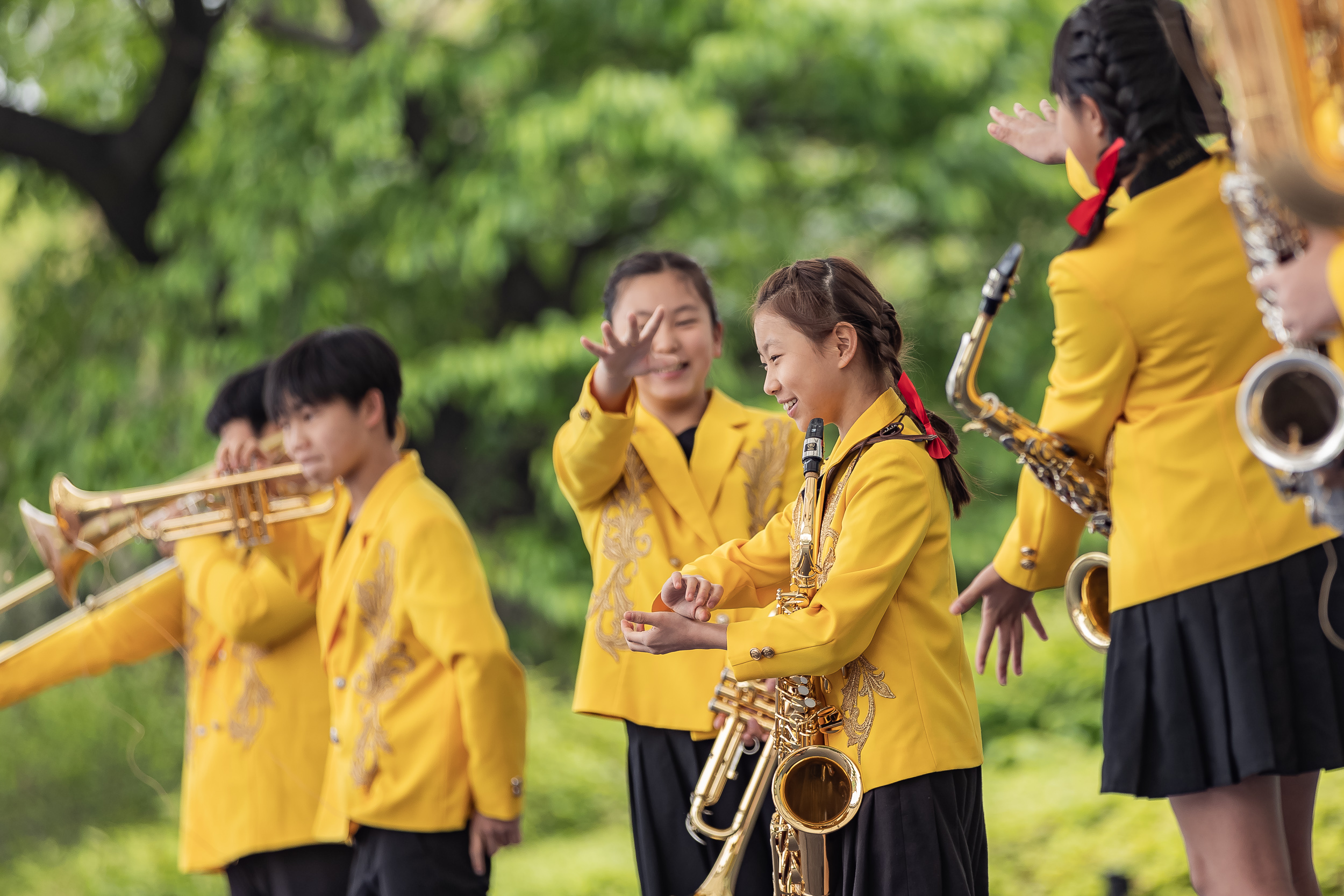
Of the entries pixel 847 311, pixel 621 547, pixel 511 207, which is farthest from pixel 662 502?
pixel 511 207

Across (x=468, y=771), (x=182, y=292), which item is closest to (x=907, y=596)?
(x=468, y=771)

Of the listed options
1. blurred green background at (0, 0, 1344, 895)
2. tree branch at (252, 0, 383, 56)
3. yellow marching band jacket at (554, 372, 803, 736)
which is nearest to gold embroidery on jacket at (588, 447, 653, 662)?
yellow marching band jacket at (554, 372, 803, 736)

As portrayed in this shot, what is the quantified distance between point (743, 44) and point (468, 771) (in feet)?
14.6

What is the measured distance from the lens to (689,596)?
2.02 metres

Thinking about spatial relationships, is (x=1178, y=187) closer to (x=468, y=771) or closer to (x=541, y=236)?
(x=468, y=771)

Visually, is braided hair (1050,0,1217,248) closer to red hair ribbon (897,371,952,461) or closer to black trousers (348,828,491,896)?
red hair ribbon (897,371,952,461)

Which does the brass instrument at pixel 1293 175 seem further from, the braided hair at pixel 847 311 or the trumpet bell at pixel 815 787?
the trumpet bell at pixel 815 787

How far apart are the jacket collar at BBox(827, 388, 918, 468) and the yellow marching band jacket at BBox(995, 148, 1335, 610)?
1.10ft

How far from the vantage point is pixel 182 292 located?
280 inches

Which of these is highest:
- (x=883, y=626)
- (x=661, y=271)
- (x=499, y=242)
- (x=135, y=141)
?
(x=135, y=141)

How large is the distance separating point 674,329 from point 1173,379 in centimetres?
128

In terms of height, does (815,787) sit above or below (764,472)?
below

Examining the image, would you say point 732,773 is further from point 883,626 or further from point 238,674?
point 238,674

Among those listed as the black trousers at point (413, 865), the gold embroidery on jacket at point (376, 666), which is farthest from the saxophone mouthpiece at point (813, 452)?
the black trousers at point (413, 865)
